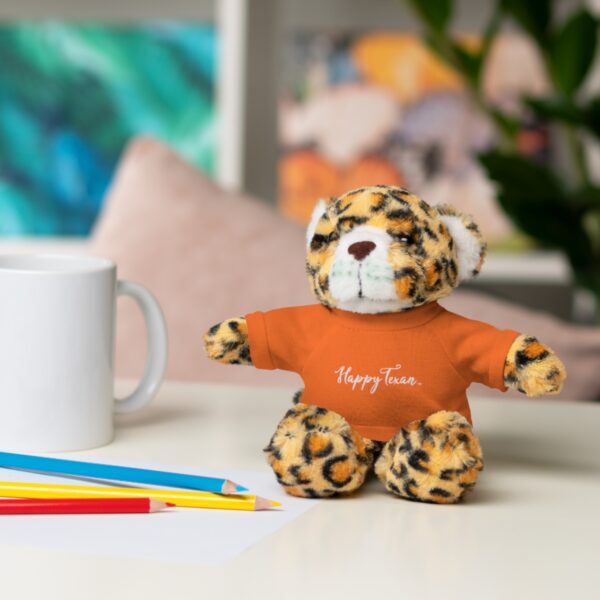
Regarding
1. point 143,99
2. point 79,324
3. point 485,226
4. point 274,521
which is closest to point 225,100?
point 143,99

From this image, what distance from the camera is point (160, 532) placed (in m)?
0.48

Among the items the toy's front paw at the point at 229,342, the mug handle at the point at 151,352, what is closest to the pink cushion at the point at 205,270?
the mug handle at the point at 151,352

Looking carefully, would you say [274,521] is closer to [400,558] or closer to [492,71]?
[400,558]

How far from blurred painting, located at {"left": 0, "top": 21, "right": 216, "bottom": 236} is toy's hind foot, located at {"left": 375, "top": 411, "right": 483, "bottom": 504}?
148cm

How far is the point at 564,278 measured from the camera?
1.92 m

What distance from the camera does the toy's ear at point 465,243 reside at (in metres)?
0.56

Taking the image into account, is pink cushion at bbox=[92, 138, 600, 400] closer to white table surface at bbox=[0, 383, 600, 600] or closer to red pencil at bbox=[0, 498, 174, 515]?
white table surface at bbox=[0, 383, 600, 600]

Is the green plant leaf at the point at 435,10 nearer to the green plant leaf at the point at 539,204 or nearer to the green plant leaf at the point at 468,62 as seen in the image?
the green plant leaf at the point at 468,62

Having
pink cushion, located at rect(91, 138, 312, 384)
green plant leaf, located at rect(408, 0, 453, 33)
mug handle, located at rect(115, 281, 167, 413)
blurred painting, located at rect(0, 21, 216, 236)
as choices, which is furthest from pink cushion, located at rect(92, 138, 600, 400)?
blurred painting, located at rect(0, 21, 216, 236)

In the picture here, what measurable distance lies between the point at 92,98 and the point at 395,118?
56cm

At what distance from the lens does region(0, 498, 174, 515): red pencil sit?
1.62 ft

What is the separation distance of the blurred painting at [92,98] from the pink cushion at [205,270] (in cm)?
77

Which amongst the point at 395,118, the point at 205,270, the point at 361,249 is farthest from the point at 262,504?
the point at 395,118

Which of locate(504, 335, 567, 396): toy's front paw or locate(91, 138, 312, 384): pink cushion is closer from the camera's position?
locate(504, 335, 567, 396): toy's front paw
